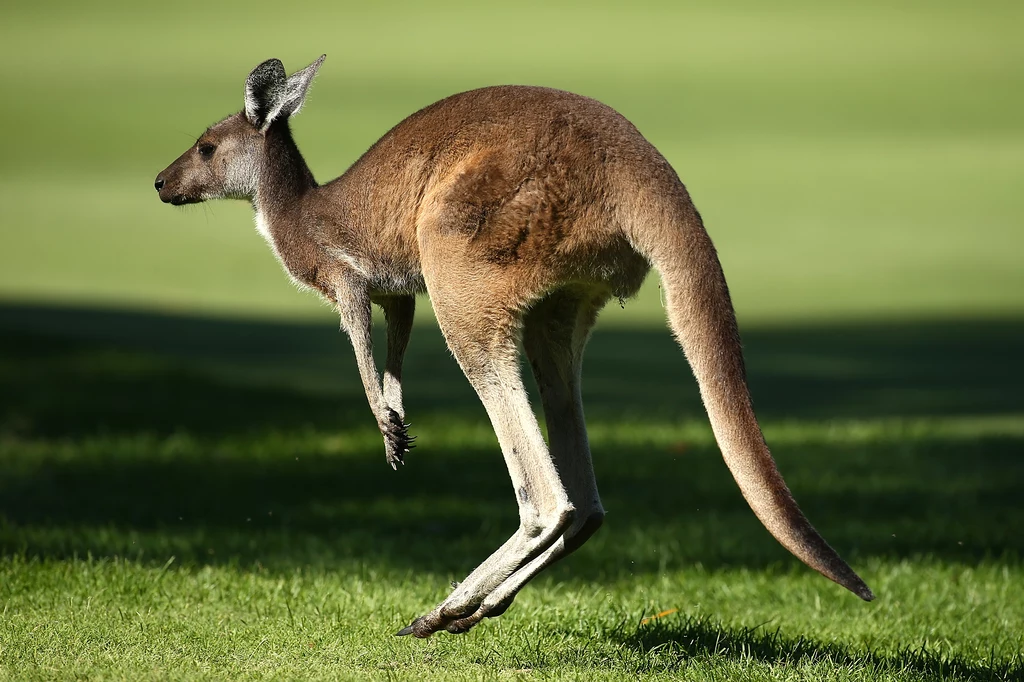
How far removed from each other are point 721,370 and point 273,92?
2004mm

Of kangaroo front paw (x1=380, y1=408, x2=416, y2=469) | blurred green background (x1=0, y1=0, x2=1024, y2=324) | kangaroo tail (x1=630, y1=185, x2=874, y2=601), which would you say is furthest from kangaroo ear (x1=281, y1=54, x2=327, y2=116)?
blurred green background (x1=0, y1=0, x2=1024, y2=324)

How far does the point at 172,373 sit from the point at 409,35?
1448 inches

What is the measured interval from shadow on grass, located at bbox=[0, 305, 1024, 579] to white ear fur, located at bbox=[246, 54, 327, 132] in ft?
7.56

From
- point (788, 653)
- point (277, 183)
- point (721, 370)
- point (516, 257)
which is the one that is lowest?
point (788, 653)

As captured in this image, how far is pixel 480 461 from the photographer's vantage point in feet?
30.8

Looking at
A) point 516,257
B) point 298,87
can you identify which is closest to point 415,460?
point 298,87

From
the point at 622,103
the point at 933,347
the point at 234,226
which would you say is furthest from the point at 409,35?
the point at 933,347

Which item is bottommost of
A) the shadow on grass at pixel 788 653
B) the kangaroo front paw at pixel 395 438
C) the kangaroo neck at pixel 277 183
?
the shadow on grass at pixel 788 653

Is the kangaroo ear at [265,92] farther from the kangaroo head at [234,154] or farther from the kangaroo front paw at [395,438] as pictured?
the kangaroo front paw at [395,438]

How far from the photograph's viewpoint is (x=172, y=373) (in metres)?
11.5

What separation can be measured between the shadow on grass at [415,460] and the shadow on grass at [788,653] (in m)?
1.55

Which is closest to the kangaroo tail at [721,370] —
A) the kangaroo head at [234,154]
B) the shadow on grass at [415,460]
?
the kangaroo head at [234,154]

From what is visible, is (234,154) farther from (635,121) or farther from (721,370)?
(635,121)

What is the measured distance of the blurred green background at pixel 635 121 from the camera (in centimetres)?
1991
